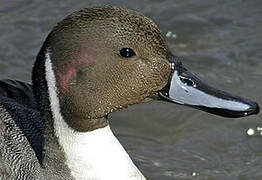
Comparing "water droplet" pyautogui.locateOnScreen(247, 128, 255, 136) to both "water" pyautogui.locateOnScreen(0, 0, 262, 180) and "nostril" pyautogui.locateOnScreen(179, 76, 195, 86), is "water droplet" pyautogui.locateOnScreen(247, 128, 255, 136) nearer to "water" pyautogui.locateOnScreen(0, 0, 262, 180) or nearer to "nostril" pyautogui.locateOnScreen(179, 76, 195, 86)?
"water" pyautogui.locateOnScreen(0, 0, 262, 180)

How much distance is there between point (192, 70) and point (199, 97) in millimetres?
2407

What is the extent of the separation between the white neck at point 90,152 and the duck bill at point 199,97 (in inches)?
15.9

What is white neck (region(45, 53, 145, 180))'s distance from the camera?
14.1 ft

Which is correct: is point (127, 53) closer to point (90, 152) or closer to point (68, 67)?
point (68, 67)

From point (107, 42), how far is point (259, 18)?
10.9 feet

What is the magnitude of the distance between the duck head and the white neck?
44 millimetres

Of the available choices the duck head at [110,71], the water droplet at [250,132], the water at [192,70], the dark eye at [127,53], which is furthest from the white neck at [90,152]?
the water droplet at [250,132]

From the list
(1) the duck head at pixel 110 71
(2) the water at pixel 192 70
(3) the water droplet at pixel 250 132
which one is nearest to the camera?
(1) the duck head at pixel 110 71

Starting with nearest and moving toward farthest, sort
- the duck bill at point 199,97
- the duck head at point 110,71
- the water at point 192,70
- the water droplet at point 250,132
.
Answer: the duck head at point 110,71, the duck bill at point 199,97, the water at point 192,70, the water droplet at point 250,132

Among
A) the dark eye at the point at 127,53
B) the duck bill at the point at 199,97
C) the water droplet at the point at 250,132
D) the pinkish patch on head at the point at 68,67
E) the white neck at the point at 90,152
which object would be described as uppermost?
the dark eye at the point at 127,53

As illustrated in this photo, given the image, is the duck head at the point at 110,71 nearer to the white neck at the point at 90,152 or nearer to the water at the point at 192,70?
the white neck at the point at 90,152

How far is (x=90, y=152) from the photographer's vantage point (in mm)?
4328

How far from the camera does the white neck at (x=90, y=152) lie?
14.1 feet

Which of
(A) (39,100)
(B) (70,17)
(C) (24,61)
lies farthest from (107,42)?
(C) (24,61)
